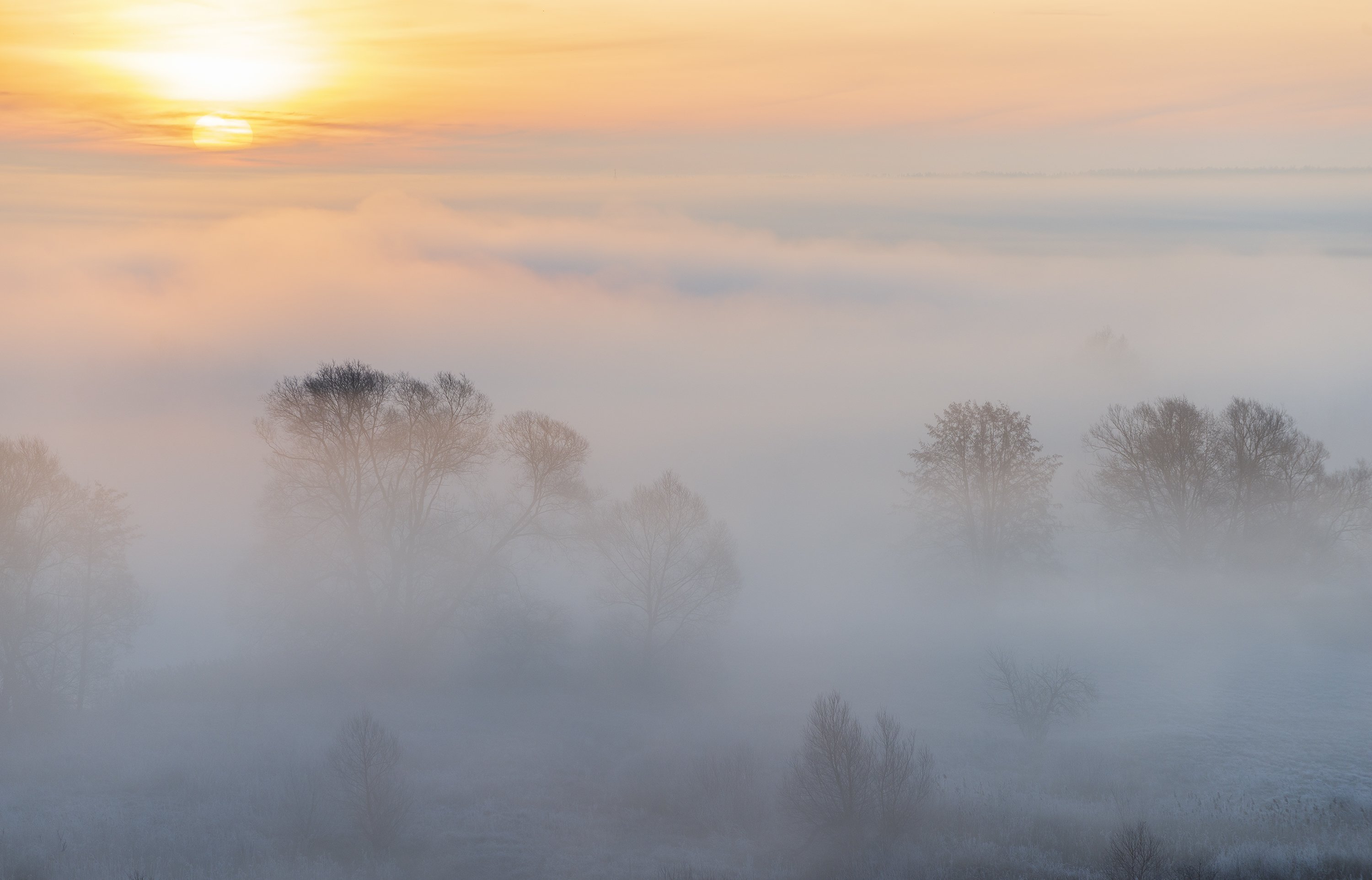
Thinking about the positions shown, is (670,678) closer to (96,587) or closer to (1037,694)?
(1037,694)

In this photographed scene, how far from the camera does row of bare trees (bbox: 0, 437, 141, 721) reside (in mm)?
34125

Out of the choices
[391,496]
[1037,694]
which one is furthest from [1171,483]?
[391,496]

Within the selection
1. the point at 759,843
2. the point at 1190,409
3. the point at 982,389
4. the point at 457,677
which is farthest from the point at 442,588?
the point at 982,389

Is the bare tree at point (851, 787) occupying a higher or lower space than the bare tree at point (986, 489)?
lower

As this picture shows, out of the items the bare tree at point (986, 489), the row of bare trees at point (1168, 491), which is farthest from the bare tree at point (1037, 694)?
the row of bare trees at point (1168, 491)

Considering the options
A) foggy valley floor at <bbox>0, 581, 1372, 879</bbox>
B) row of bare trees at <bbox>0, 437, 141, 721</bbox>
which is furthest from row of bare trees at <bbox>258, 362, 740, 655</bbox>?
row of bare trees at <bbox>0, 437, 141, 721</bbox>

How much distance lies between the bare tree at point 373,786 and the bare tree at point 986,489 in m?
27.1

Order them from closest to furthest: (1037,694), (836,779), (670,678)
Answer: (836,779) < (1037,694) < (670,678)

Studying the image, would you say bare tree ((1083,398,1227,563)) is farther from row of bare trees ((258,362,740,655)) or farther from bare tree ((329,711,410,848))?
bare tree ((329,711,410,848))

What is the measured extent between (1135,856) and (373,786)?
1718 centimetres

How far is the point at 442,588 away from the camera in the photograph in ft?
124

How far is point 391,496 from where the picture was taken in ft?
123

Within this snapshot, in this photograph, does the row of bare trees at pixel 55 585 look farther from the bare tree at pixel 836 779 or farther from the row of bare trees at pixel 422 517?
the bare tree at pixel 836 779

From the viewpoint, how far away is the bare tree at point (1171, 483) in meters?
47.0
